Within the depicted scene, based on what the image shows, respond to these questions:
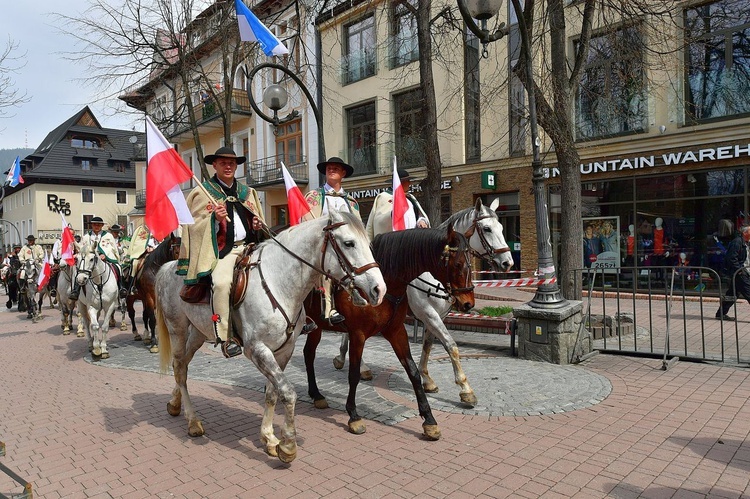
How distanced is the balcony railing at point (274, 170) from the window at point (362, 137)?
3021 millimetres

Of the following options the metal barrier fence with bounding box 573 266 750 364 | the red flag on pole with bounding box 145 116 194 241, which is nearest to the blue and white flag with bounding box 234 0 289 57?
the red flag on pole with bounding box 145 116 194 241

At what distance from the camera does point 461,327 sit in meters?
9.52

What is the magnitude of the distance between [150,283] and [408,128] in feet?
44.6

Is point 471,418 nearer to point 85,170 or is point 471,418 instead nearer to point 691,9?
point 691,9

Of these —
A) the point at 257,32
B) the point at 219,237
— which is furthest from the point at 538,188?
the point at 257,32

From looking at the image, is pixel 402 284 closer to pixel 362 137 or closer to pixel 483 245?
pixel 483 245

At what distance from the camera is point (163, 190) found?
14.7 feet

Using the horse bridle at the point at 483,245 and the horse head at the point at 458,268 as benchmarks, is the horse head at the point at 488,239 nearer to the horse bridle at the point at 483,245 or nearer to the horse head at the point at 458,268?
the horse bridle at the point at 483,245

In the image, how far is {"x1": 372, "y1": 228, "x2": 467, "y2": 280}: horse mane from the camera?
4875 mm

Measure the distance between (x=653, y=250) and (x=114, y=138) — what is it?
59632 millimetres

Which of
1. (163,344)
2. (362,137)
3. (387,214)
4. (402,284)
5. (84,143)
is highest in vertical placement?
(84,143)

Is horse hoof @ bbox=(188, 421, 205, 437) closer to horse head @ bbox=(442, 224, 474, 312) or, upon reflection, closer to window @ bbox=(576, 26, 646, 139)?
horse head @ bbox=(442, 224, 474, 312)

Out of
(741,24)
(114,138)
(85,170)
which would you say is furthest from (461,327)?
(114,138)

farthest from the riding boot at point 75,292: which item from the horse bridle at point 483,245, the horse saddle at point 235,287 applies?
the horse bridle at point 483,245
